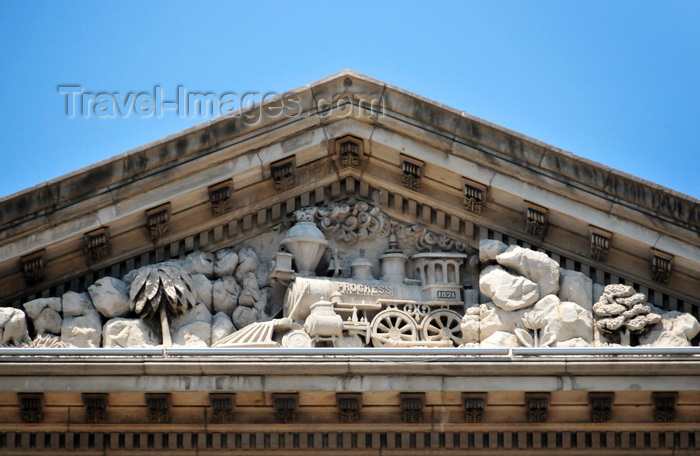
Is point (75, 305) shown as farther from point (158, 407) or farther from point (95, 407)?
point (158, 407)

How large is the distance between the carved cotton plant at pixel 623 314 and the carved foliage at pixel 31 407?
7232mm

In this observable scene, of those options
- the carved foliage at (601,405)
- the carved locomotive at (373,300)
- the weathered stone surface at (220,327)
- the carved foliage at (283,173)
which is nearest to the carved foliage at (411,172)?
the carved locomotive at (373,300)

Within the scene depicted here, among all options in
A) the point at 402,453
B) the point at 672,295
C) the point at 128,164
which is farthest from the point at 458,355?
the point at 128,164

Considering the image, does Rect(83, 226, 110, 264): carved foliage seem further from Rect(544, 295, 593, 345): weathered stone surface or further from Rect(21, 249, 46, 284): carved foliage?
Rect(544, 295, 593, 345): weathered stone surface

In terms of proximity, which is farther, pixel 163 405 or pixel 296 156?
pixel 296 156

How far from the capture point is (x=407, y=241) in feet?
80.3

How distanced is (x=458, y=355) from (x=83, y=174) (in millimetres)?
5498

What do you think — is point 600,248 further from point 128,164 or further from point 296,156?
point 128,164

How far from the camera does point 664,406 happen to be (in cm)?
2267

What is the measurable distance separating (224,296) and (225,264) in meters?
0.50

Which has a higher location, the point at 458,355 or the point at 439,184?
the point at 439,184

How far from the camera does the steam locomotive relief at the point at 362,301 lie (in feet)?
76.6

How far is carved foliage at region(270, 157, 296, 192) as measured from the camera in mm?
24375

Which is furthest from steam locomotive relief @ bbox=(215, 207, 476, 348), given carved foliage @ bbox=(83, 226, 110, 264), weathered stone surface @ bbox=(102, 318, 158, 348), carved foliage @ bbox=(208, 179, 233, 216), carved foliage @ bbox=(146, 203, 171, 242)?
carved foliage @ bbox=(83, 226, 110, 264)
